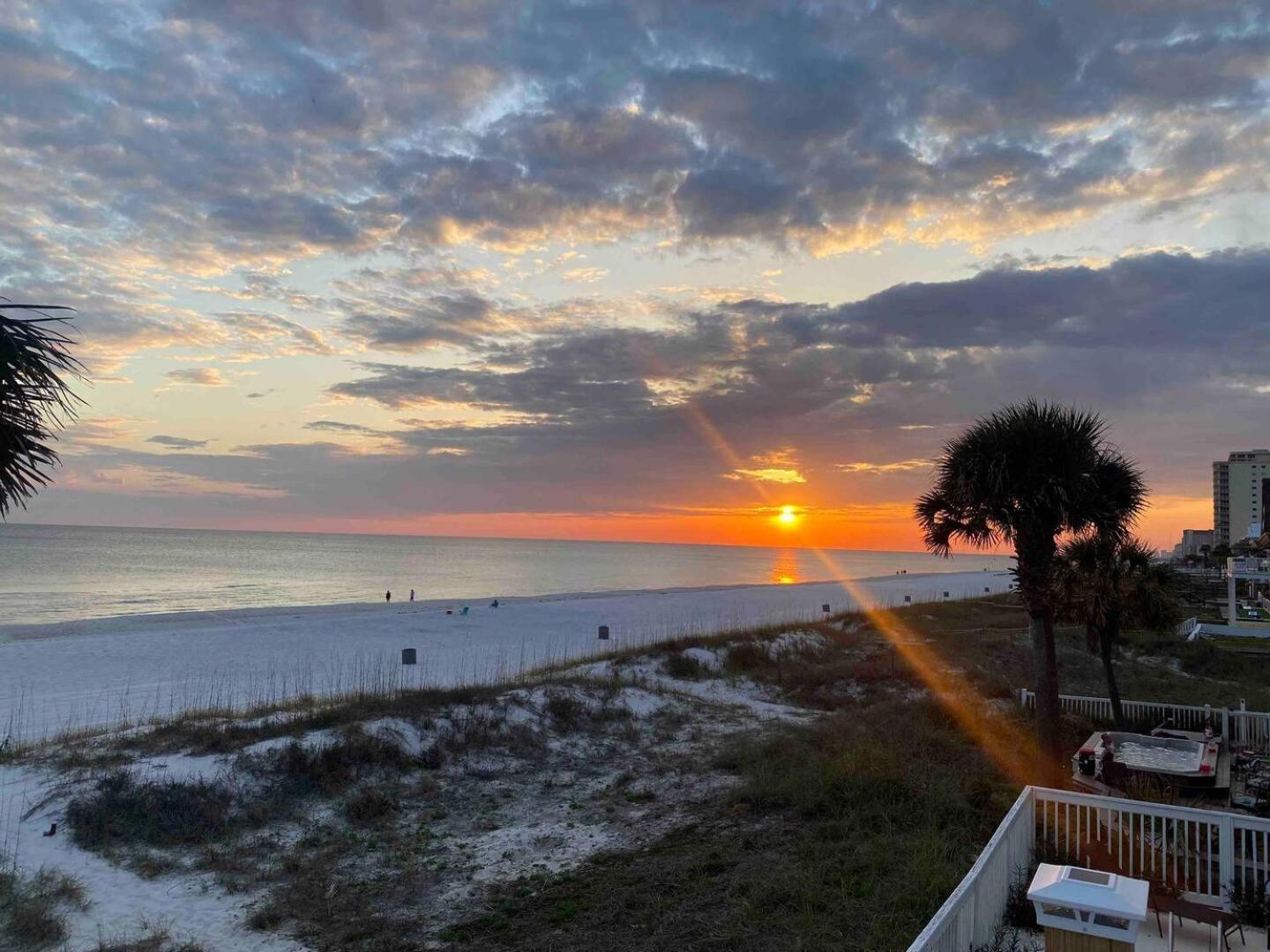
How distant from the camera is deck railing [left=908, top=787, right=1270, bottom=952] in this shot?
18.9 ft

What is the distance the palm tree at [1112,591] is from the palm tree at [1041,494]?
168 inches

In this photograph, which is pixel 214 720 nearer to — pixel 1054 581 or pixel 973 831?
pixel 973 831

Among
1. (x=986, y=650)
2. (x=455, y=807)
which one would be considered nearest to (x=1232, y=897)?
(x=455, y=807)

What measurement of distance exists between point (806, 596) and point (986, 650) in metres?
39.7

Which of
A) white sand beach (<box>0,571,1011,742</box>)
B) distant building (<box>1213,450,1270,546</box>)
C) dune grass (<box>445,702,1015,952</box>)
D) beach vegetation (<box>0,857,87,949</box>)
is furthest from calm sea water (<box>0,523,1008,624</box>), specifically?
distant building (<box>1213,450,1270,546</box>)

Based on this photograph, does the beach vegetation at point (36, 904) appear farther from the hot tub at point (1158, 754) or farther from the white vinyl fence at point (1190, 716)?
the white vinyl fence at point (1190, 716)

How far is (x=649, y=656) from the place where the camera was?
2431 cm

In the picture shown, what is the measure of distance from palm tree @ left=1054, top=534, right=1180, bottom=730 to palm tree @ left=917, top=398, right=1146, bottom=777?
4268mm

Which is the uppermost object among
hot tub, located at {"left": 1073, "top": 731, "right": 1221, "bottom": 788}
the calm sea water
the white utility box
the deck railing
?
the white utility box

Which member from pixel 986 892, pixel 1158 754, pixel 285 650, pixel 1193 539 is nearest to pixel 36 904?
pixel 986 892

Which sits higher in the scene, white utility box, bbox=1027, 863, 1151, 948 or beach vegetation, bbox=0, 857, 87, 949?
white utility box, bbox=1027, 863, 1151, 948

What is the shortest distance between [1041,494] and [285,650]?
2874 cm

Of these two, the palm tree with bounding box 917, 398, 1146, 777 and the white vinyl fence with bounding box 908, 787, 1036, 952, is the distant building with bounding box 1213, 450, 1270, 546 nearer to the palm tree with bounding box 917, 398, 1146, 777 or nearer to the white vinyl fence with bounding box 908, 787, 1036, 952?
the palm tree with bounding box 917, 398, 1146, 777

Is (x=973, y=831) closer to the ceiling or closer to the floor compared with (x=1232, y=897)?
closer to the floor
